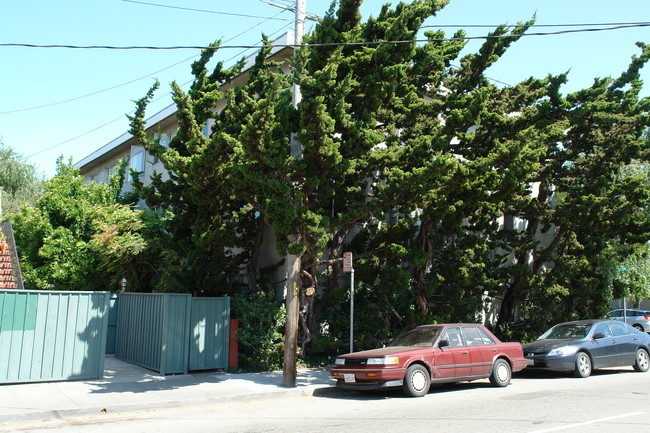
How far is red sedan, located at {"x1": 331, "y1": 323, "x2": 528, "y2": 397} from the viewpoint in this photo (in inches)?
419

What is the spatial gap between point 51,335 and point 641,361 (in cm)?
1500

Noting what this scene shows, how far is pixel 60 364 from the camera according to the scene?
11.8 m

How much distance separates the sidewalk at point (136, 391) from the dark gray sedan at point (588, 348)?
217 inches

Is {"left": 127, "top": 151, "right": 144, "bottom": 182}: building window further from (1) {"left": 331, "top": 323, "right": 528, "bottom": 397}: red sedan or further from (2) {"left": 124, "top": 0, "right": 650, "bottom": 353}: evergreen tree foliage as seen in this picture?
(1) {"left": 331, "top": 323, "right": 528, "bottom": 397}: red sedan

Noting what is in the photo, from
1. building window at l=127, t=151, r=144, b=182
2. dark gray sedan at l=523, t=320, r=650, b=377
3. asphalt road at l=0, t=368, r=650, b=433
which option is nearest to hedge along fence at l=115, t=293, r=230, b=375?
asphalt road at l=0, t=368, r=650, b=433

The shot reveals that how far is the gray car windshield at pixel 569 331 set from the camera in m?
14.4

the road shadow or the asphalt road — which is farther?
the road shadow

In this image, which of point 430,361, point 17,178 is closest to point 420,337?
point 430,361

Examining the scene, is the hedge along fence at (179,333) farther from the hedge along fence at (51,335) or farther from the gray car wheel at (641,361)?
the gray car wheel at (641,361)

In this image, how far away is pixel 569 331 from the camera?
14.8 metres

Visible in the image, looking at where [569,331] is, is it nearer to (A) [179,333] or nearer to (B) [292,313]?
(B) [292,313]

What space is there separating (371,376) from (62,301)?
693cm

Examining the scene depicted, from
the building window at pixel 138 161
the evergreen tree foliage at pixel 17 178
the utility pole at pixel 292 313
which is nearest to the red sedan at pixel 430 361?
the utility pole at pixel 292 313

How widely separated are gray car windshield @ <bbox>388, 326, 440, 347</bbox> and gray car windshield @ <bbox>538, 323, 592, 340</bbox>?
4.74 m
